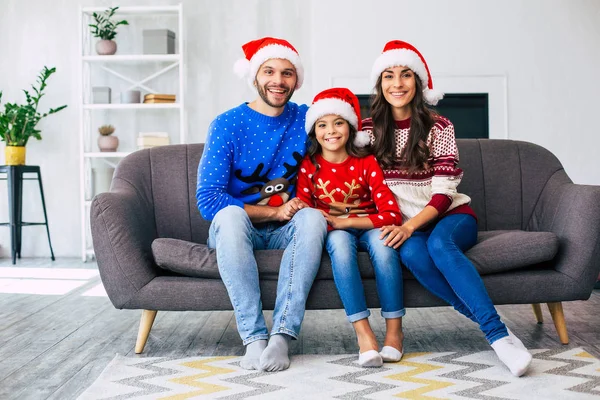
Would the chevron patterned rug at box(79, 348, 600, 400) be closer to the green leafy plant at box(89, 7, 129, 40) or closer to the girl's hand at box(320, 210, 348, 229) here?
the girl's hand at box(320, 210, 348, 229)

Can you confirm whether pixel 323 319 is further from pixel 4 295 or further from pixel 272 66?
pixel 4 295

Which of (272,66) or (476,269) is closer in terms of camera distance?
(476,269)

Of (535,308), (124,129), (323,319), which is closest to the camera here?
(535,308)

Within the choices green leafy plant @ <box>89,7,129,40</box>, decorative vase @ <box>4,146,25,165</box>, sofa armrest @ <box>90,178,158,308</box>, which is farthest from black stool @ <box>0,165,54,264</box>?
sofa armrest @ <box>90,178,158,308</box>

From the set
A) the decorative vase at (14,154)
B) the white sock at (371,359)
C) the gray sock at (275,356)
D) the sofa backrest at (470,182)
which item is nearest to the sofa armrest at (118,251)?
the sofa backrest at (470,182)

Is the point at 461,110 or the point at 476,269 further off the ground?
the point at 461,110

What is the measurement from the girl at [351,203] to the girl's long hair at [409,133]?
0.05 metres

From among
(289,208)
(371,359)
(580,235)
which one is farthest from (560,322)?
(289,208)

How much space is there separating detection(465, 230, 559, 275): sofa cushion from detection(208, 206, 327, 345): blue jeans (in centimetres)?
52

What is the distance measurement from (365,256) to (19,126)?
3.63m

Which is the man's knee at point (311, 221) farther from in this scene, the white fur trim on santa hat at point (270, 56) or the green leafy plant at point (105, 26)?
the green leafy plant at point (105, 26)

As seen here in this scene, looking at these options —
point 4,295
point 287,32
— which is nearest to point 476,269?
point 4,295

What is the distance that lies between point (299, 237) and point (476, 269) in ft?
1.91

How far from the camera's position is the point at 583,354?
2.22 m
